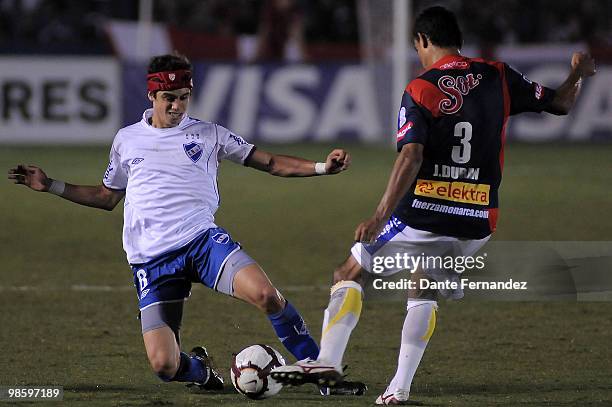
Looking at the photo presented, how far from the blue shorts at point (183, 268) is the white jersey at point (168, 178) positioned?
0.04 metres

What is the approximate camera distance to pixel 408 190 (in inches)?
236

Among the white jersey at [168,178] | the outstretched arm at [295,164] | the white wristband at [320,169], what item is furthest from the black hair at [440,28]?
the white jersey at [168,178]

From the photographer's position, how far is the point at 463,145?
19.5ft

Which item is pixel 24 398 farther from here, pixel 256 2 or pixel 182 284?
pixel 256 2

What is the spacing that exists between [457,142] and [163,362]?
1.75 metres

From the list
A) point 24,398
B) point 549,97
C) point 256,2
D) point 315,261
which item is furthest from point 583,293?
point 256,2

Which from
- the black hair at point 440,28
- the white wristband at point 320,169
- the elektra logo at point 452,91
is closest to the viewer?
the elektra logo at point 452,91

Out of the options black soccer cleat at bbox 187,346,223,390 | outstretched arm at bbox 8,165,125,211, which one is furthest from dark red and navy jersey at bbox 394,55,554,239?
outstretched arm at bbox 8,165,125,211

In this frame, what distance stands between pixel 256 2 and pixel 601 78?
8452mm

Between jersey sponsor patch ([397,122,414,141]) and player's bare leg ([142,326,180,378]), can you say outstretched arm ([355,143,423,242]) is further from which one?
player's bare leg ([142,326,180,378])

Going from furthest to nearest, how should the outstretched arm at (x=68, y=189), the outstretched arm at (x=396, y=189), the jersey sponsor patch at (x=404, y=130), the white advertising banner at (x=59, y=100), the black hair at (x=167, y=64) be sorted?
1. the white advertising banner at (x=59, y=100)
2. the outstretched arm at (x=68, y=189)
3. the black hair at (x=167, y=64)
4. the jersey sponsor patch at (x=404, y=130)
5. the outstretched arm at (x=396, y=189)

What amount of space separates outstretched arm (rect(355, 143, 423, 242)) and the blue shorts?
812mm

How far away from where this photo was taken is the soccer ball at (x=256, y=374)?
5.89 metres

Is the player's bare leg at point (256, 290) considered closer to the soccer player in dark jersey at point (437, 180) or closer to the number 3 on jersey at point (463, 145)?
the soccer player in dark jersey at point (437, 180)
